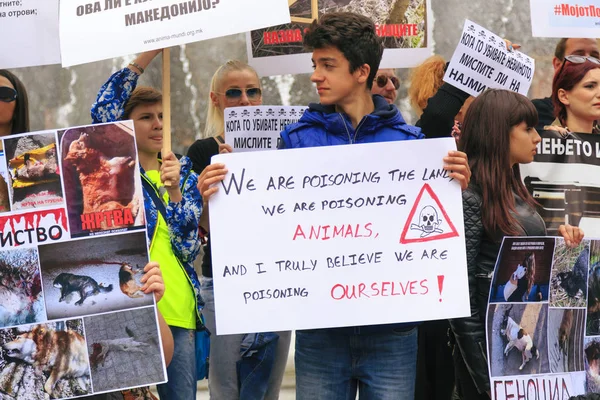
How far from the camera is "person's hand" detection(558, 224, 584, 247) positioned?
4.19 metres

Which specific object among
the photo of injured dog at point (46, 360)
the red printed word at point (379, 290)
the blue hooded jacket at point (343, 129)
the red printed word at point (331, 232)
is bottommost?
the photo of injured dog at point (46, 360)

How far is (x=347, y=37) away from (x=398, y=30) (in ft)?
4.72

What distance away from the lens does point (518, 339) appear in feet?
13.4

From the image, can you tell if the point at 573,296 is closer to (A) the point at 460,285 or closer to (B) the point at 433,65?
(A) the point at 460,285

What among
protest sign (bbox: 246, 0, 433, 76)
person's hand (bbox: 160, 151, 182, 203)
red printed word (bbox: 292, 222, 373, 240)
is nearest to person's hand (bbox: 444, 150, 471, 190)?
red printed word (bbox: 292, 222, 373, 240)

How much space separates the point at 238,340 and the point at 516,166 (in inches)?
61.0

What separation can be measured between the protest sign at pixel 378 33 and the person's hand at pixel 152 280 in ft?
6.08

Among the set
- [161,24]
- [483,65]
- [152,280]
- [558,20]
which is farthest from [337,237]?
[558,20]

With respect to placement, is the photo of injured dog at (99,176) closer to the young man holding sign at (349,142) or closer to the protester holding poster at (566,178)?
the young man holding sign at (349,142)

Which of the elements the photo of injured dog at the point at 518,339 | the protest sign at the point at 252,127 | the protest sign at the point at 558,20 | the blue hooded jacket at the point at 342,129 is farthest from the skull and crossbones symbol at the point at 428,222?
the protest sign at the point at 558,20

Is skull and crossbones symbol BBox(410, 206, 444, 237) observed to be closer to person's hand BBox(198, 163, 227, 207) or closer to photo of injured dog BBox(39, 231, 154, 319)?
person's hand BBox(198, 163, 227, 207)

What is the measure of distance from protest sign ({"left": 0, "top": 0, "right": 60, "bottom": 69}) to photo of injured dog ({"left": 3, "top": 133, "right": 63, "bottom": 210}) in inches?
31.5

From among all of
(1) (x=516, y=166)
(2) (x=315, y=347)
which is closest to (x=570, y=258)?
(1) (x=516, y=166)

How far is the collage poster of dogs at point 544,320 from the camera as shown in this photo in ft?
13.2
